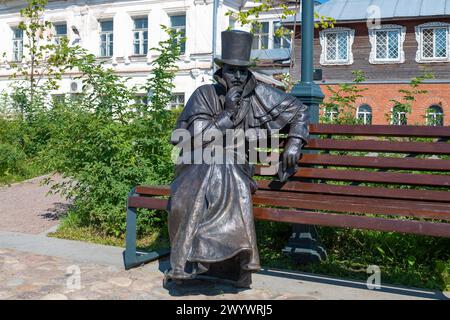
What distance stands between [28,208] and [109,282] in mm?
3948

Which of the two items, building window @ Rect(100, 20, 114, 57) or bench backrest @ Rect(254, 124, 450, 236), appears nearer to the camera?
bench backrest @ Rect(254, 124, 450, 236)

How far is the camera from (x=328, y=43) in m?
25.9

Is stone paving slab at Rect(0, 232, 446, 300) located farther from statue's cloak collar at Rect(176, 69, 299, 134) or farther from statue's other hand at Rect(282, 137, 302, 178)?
statue's cloak collar at Rect(176, 69, 299, 134)

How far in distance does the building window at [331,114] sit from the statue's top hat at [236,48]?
258 centimetres

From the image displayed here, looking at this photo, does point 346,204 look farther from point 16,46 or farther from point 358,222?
point 16,46

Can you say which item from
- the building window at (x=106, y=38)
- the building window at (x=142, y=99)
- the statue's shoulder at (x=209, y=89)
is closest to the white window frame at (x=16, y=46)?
the building window at (x=106, y=38)

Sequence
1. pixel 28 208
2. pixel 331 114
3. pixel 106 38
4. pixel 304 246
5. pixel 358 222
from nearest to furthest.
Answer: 1. pixel 358 222
2. pixel 304 246
3. pixel 331 114
4. pixel 28 208
5. pixel 106 38

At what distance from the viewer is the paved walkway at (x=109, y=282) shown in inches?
161

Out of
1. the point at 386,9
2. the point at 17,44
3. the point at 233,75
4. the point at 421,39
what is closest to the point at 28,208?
the point at 233,75

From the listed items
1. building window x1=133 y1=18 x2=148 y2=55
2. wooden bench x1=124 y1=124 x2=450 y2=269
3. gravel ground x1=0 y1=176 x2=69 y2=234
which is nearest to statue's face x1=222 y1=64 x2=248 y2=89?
wooden bench x1=124 y1=124 x2=450 y2=269

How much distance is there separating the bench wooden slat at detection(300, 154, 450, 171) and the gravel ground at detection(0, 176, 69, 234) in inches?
132

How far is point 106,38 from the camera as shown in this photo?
28.2 m

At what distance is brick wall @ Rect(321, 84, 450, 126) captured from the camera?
24073mm

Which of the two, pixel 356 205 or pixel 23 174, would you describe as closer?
pixel 356 205
